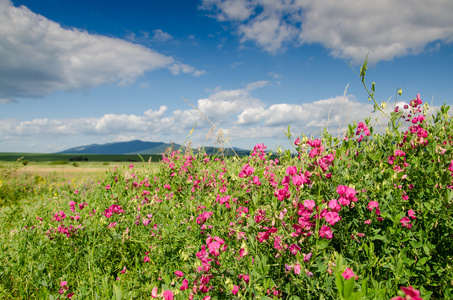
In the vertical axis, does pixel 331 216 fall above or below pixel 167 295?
above

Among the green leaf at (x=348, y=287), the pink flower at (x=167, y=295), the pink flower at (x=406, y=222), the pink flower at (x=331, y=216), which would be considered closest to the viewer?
the green leaf at (x=348, y=287)

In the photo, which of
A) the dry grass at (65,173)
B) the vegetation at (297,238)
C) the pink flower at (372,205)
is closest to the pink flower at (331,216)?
the vegetation at (297,238)

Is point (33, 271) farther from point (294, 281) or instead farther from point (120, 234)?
point (294, 281)

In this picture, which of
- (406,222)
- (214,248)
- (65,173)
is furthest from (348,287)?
(65,173)

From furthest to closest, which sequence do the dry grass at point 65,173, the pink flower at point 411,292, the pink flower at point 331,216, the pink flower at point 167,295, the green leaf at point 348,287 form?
the dry grass at point 65,173, the pink flower at point 331,216, the pink flower at point 167,295, the green leaf at point 348,287, the pink flower at point 411,292

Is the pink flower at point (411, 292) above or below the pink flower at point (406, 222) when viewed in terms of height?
above

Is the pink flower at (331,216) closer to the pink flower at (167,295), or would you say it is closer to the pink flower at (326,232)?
the pink flower at (326,232)

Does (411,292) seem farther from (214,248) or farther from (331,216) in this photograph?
(214,248)

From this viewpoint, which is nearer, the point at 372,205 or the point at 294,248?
the point at 294,248

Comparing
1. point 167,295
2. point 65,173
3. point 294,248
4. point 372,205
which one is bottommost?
point 65,173

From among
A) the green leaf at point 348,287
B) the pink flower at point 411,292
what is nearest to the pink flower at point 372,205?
the green leaf at point 348,287

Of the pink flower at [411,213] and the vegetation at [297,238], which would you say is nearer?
the vegetation at [297,238]

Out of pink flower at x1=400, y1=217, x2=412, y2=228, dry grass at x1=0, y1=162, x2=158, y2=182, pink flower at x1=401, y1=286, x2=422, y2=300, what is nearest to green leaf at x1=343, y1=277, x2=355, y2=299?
pink flower at x1=401, y1=286, x2=422, y2=300

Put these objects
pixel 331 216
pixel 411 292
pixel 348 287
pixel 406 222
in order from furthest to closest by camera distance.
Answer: pixel 406 222 < pixel 331 216 < pixel 348 287 < pixel 411 292
